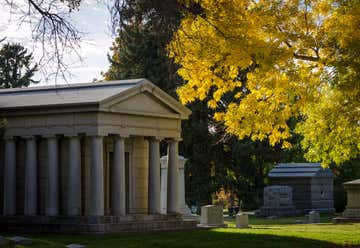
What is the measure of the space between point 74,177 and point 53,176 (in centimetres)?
97

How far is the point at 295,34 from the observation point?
22953 mm

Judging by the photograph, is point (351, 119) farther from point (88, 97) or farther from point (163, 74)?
point (163, 74)

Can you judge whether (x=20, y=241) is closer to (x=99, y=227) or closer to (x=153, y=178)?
(x=99, y=227)

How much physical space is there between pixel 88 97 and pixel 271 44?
29.9 ft

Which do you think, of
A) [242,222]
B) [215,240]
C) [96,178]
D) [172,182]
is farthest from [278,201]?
[215,240]

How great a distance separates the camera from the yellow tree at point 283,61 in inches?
842

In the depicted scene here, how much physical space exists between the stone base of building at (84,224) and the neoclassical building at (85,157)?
4 centimetres

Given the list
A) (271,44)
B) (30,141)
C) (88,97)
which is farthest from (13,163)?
(271,44)

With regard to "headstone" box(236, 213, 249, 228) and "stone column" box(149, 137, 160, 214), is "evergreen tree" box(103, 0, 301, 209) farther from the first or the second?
"stone column" box(149, 137, 160, 214)

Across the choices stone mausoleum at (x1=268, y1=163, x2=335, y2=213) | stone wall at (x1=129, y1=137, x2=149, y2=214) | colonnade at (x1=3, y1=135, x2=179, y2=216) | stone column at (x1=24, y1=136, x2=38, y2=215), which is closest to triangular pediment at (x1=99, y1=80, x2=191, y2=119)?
colonnade at (x1=3, y1=135, x2=179, y2=216)

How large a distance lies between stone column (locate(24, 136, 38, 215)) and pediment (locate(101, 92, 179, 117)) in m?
3.51

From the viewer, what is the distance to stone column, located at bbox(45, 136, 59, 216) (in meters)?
29.2

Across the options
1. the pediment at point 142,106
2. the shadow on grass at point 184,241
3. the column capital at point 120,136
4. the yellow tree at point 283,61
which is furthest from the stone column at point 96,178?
the yellow tree at point 283,61

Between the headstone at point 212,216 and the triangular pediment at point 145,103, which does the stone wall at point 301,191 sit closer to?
the headstone at point 212,216
